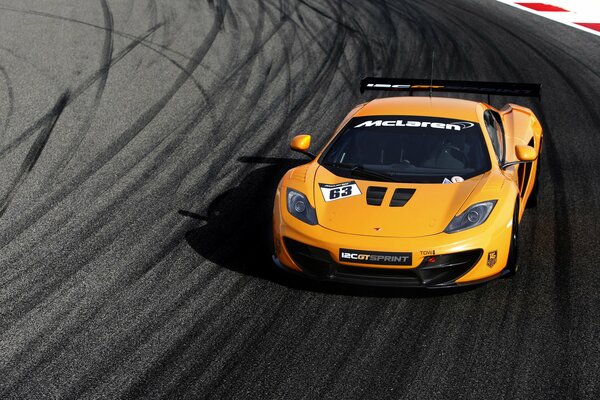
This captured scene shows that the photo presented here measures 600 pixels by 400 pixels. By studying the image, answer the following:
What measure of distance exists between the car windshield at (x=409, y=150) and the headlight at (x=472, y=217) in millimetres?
511

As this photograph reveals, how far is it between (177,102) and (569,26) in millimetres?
8654

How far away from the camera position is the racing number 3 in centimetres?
730

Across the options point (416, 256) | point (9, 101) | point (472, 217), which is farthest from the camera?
point (9, 101)

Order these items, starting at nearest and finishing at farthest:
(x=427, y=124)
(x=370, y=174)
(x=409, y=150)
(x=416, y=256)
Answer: (x=416, y=256) → (x=370, y=174) → (x=409, y=150) → (x=427, y=124)

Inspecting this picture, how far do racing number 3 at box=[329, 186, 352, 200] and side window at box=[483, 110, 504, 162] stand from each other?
4.83 ft

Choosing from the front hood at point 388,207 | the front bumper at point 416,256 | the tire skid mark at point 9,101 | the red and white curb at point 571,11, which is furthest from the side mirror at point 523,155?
the red and white curb at point 571,11

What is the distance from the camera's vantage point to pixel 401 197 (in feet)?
23.5

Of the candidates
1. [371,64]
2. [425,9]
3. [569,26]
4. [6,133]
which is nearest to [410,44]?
[371,64]

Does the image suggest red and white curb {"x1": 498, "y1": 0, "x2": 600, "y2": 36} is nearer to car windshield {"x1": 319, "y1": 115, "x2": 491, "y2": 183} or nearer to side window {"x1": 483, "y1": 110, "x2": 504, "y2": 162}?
side window {"x1": 483, "y1": 110, "x2": 504, "y2": 162}

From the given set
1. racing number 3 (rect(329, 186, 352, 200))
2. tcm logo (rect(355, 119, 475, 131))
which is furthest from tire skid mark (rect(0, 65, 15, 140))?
racing number 3 (rect(329, 186, 352, 200))

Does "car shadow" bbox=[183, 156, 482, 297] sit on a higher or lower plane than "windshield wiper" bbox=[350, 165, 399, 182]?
lower

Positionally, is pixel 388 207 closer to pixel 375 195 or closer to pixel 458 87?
pixel 375 195

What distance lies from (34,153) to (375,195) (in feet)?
15.3

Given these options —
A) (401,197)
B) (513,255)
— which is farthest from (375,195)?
(513,255)
